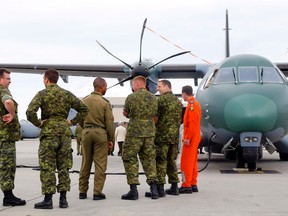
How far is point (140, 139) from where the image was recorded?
6949mm

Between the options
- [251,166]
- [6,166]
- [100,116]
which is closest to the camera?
[6,166]

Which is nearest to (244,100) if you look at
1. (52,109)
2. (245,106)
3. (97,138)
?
(245,106)

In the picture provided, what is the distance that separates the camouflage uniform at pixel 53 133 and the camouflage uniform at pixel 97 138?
25.7 inches

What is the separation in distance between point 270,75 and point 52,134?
21.1 feet

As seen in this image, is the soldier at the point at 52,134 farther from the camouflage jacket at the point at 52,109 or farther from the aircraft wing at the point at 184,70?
the aircraft wing at the point at 184,70

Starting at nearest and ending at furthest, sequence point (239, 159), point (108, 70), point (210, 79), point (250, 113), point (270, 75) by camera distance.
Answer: point (250, 113)
point (270, 75)
point (239, 159)
point (210, 79)
point (108, 70)

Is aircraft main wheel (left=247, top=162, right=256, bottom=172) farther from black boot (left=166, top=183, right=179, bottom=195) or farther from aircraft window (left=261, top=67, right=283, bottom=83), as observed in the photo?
black boot (left=166, top=183, right=179, bottom=195)

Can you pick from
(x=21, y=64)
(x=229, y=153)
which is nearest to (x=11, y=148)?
(x=229, y=153)

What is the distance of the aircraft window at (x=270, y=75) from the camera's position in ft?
35.0

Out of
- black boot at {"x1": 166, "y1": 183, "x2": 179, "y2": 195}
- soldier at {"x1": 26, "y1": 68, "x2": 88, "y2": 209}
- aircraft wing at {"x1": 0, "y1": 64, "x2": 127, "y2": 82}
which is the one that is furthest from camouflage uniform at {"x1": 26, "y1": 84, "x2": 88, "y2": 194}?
aircraft wing at {"x1": 0, "y1": 64, "x2": 127, "y2": 82}

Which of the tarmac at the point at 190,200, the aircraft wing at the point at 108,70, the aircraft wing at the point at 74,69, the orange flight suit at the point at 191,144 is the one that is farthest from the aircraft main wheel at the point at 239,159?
the aircraft wing at the point at 74,69

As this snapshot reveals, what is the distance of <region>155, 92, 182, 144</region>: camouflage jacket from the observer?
7.42m

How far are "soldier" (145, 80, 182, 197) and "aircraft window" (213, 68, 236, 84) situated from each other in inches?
140

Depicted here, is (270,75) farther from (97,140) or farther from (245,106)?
(97,140)
